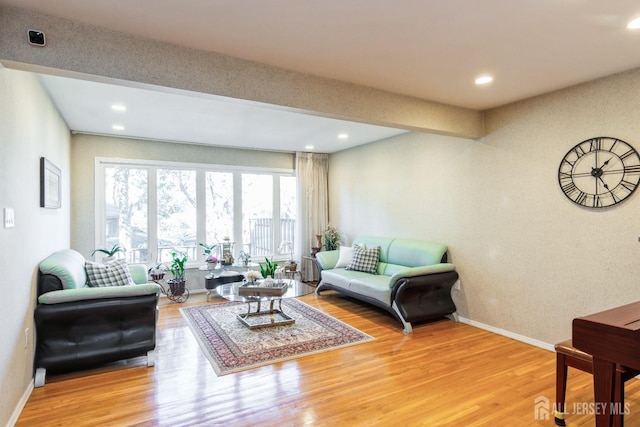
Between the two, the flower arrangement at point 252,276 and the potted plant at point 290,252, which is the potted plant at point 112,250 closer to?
the flower arrangement at point 252,276

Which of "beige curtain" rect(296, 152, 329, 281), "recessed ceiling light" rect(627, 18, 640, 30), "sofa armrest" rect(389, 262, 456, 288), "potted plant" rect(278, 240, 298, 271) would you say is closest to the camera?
"recessed ceiling light" rect(627, 18, 640, 30)

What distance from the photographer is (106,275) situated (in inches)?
142

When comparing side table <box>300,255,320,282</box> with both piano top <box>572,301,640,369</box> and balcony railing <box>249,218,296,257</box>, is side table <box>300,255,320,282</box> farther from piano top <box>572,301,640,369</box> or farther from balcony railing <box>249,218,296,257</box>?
piano top <box>572,301,640,369</box>

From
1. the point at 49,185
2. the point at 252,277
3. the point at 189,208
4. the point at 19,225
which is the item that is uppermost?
the point at 49,185

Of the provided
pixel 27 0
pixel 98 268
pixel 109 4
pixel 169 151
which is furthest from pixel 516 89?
pixel 169 151

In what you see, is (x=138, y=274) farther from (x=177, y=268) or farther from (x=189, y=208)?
(x=189, y=208)

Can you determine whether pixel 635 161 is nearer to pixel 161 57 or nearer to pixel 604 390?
pixel 604 390

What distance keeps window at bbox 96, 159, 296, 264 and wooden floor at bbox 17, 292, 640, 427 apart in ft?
8.57

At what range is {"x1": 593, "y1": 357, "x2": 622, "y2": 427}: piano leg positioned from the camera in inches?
67.2

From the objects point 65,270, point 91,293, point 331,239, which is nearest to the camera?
point 91,293

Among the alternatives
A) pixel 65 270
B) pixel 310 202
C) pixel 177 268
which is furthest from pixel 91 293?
pixel 310 202

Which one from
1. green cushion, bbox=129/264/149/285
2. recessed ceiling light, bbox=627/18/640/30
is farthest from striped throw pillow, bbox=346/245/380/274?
recessed ceiling light, bbox=627/18/640/30

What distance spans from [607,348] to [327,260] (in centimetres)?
422

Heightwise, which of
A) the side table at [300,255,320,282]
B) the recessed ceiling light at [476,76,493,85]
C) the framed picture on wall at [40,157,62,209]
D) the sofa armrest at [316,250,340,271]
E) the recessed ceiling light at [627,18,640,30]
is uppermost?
the recessed ceiling light at [476,76,493,85]
